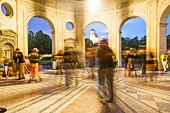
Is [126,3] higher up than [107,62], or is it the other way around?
[126,3]

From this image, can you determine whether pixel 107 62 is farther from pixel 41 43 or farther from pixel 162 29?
pixel 41 43

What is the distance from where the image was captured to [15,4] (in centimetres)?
1522

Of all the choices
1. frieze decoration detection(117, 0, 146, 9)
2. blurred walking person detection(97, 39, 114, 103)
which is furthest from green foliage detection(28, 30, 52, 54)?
blurred walking person detection(97, 39, 114, 103)

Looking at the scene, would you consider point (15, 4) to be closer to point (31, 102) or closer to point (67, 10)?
point (67, 10)

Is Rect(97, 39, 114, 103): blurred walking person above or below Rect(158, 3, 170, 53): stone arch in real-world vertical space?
below

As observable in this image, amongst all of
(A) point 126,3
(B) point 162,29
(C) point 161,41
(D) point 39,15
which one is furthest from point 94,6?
(C) point 161,41

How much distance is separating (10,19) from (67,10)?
26.3 feet

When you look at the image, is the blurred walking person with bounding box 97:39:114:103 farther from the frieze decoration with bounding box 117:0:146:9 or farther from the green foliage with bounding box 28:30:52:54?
the green foliage with bounding box 28:30:52:54

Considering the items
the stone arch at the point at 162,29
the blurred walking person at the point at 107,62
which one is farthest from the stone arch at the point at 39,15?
the blurred walking person at the point at 107,62

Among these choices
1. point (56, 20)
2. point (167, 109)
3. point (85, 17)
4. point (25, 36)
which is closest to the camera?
point (167, 109)

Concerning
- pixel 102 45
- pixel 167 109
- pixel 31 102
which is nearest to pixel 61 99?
pixel 31 102

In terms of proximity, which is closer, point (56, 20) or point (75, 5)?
point (56, 20)

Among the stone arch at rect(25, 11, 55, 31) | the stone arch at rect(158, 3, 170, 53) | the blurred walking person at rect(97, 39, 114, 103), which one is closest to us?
the blurred walking person at rect(97, 39, 114, 103)

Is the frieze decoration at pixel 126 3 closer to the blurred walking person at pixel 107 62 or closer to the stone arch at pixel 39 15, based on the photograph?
the stone arch at pixel 39 15
